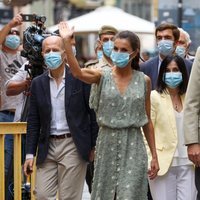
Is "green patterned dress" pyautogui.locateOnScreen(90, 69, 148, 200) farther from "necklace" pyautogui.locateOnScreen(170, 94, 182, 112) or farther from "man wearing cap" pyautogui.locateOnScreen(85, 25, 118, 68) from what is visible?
"man wearing cap" pyautogui.locateOnScreen(85, 25, 118, 68)

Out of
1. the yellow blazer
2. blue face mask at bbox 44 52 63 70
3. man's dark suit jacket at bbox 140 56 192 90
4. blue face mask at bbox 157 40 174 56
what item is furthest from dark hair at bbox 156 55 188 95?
blue face mask at bbox 44 52 63 70

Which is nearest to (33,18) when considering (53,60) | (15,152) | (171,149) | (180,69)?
(15,152)

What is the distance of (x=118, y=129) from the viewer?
25.7 feet

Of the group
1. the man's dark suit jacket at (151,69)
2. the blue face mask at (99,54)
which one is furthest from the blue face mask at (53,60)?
the blue face mask at (99,54)

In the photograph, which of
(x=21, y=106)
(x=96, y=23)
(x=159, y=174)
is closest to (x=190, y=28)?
(x=96, y=23)

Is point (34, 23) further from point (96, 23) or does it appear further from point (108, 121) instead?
point (96, 23)

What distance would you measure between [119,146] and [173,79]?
4.64 feet

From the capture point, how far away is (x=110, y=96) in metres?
7.82

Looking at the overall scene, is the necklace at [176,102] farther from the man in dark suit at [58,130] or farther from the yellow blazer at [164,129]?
the man in dark suit at [58,130]

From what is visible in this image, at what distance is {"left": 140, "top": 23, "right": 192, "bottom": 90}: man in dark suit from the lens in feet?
32.4

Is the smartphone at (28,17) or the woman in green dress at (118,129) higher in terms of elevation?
the smartphone at (28,17)

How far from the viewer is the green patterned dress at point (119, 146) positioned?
7766mm

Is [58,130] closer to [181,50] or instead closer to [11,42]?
[11,42]

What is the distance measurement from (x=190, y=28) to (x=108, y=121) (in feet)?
34.6
